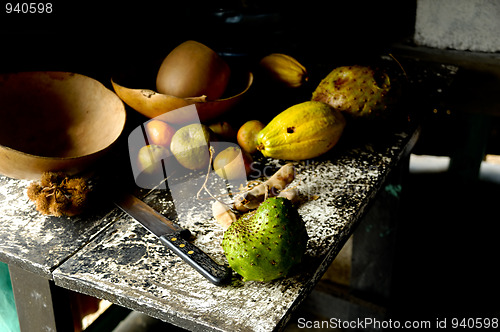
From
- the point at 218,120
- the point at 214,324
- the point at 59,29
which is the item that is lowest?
the point at 214,324

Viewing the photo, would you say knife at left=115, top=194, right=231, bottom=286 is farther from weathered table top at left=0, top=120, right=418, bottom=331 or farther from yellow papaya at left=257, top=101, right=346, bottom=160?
yellow papaya at left=257, top=101, right=346, bottom=160

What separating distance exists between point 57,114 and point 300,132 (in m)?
0.63

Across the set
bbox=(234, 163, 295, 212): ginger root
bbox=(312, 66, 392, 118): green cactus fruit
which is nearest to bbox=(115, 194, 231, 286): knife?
bbox=(234, 163, 295, 212): ginger root

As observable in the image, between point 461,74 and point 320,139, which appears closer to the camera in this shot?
point 320,139

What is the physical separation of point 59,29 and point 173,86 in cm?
57

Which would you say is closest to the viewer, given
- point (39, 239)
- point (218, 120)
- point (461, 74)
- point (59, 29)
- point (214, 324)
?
point (214, 324)

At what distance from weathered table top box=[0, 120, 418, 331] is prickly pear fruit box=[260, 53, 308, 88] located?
29cm

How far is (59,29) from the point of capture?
1.55 meters

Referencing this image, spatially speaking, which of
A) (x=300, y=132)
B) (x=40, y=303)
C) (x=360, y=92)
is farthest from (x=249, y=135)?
(x=40, y=303)

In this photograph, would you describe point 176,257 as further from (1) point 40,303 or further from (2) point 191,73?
(2) point 191,73

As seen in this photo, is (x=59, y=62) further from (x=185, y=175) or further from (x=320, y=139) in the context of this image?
(x=320, y=139)

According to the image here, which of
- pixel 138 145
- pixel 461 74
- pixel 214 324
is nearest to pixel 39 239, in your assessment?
pixel 138 145

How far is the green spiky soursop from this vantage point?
0.81 m

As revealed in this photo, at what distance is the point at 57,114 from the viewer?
4.27 feet
